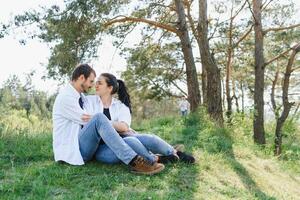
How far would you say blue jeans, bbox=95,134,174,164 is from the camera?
5.30 m

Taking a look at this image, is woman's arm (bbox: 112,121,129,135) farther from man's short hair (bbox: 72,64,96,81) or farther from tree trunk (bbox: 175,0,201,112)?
tree trunk (bbox: 175,0,201,112)

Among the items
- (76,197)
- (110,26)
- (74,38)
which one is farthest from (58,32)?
(76,197)

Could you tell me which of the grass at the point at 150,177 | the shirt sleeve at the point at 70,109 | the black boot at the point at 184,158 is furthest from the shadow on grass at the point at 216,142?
the shirt sleeve at the point at 70,109

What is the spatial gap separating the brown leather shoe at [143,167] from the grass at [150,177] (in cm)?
7

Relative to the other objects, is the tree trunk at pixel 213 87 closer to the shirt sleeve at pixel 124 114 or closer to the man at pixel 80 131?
the shirt sleeve at pixel 124 114

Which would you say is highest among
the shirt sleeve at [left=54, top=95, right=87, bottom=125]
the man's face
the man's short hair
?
the man's short hair

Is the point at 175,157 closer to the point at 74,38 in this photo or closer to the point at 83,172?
the point at 83,172

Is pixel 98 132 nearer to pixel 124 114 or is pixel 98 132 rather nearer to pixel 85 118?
pixel 85 118

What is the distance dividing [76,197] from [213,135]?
460 centimetres

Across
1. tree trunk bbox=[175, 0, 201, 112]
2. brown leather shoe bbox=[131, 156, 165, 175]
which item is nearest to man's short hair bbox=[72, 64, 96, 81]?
brown leather shoe bbox=[131, 156, 165, 175]

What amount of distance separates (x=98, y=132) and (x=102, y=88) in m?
0.77

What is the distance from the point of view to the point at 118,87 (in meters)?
6.02

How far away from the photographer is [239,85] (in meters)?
33.8

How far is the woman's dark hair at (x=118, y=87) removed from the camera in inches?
233
